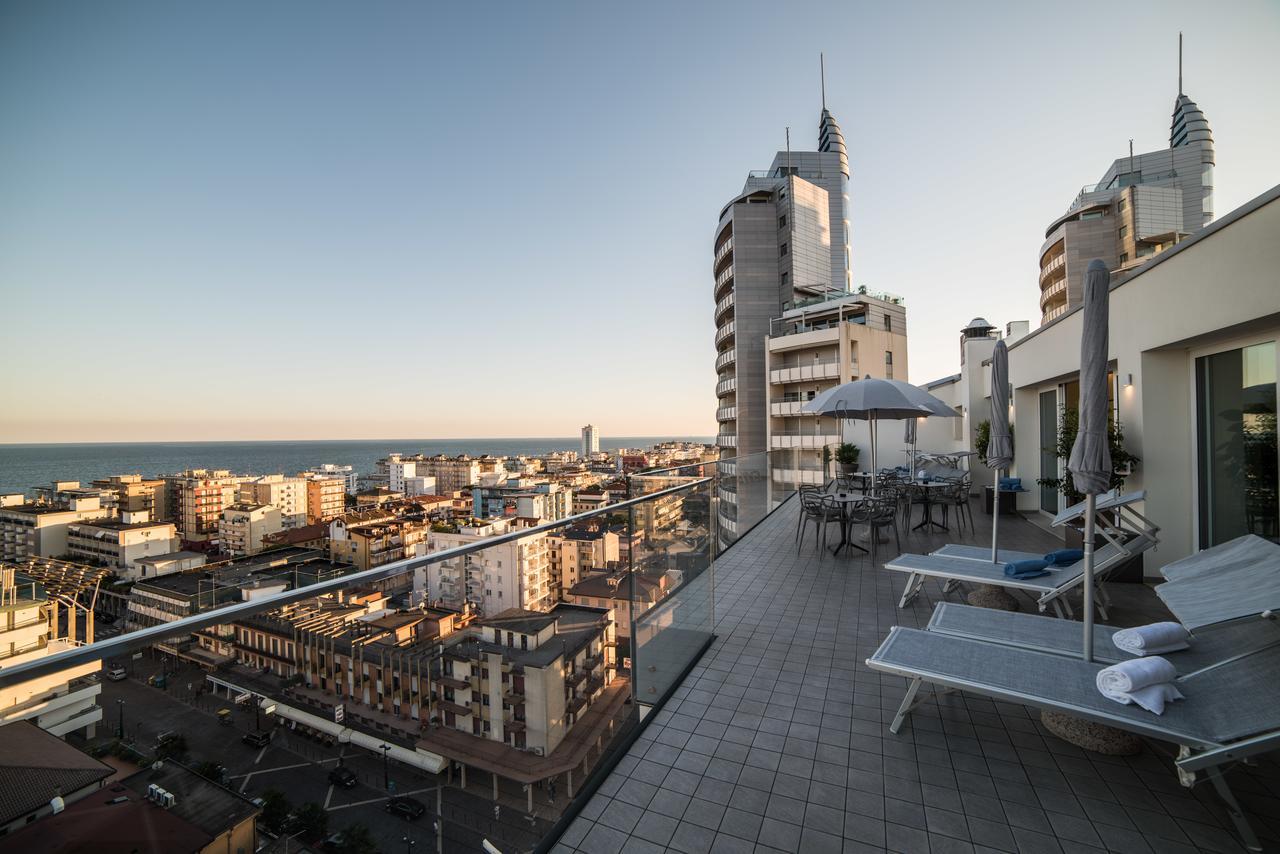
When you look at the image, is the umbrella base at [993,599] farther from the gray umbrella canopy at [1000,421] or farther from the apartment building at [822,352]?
the apartment building at [822,352]

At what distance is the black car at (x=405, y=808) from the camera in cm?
146

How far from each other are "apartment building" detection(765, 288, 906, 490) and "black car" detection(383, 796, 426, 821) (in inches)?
849

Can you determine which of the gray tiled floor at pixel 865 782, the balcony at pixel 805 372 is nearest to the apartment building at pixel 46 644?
the gray tiled floor at pixel 865 782

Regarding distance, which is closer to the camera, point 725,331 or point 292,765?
point 292,765

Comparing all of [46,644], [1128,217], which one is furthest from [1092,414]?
[1128,217]

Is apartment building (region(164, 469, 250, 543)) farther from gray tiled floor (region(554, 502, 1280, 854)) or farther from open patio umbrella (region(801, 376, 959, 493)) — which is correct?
gray tiled floor (region(554, 502, 1280, 854))

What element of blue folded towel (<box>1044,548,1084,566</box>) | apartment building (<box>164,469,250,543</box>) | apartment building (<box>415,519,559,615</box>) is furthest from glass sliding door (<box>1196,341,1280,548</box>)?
apartment building (<box>164,469,250,543</box>)

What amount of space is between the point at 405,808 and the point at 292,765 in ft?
1.21

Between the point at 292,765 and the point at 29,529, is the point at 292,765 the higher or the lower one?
the higher one

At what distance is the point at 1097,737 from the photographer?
2.54 m

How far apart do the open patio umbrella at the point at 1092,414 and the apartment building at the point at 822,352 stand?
19.3 meters

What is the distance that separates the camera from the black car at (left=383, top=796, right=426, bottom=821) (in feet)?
4.78

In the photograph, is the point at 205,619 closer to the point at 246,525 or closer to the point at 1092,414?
the point at 1092,414

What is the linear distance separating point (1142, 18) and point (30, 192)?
31.2 m
